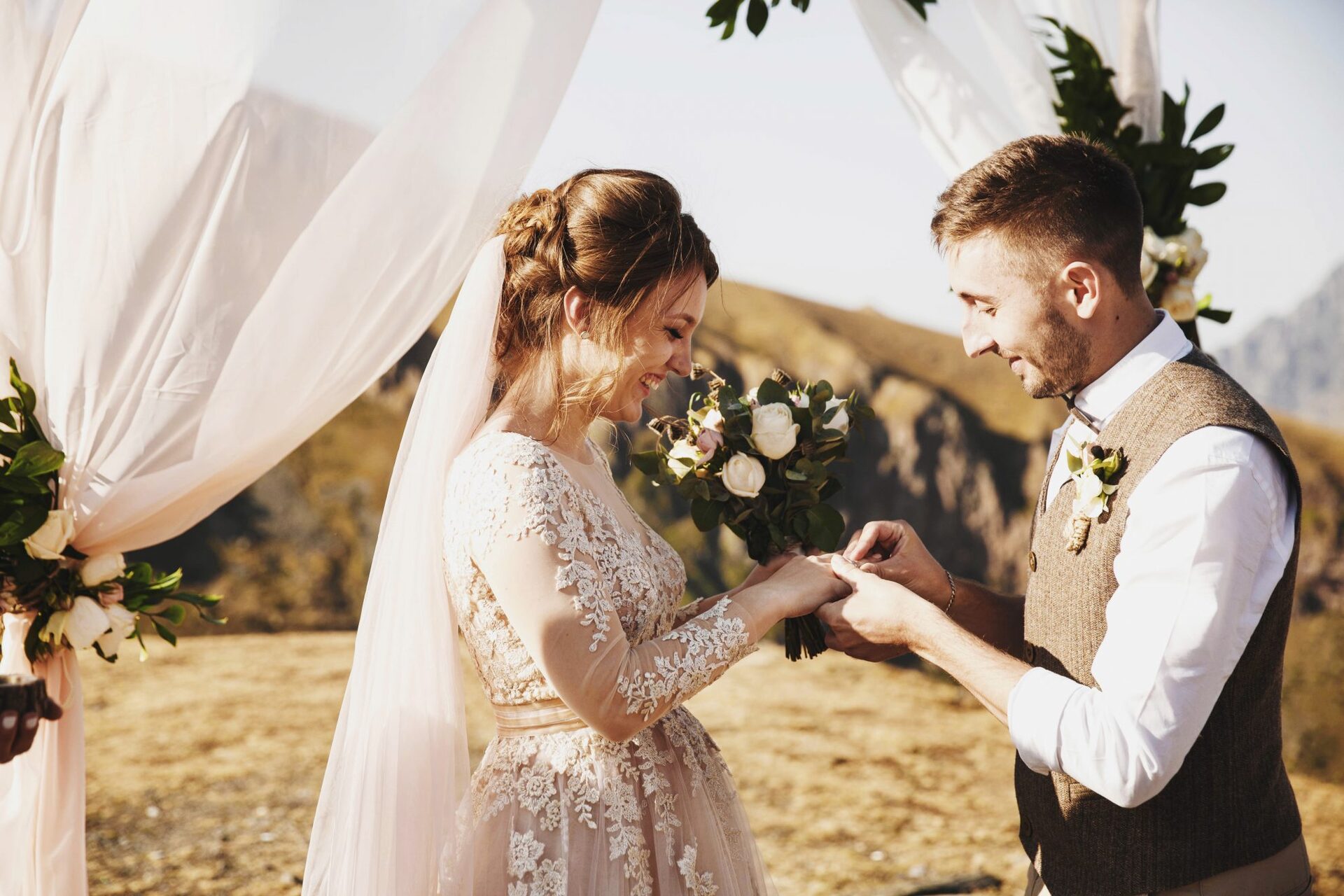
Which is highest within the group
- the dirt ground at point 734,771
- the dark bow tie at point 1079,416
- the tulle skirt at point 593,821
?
the dark bow tie at point 1079,416

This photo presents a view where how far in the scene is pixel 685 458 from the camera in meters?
2.43

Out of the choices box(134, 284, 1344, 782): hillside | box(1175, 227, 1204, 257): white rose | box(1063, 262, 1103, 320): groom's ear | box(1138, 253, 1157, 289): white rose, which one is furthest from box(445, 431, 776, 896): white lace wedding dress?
box(134, 284, 1344, 782): hillside

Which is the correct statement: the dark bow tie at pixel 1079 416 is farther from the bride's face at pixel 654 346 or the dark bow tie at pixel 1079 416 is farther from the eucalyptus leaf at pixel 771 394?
the bride's face at pixel 654 346

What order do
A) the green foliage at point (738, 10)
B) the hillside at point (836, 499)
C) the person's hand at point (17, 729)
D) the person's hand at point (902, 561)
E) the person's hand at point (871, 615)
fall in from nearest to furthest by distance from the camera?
the person's hand at point (17, 729) < the person's hand at point (871, 615) < the person's hand at point (902, 561) < the green foliage at point (738, 10) < the hillside at point (836, 499)

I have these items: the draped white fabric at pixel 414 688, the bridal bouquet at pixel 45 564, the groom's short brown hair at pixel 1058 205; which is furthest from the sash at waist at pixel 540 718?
the groom's short brown hair at pixel 1058 205

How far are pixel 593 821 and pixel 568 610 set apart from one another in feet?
1.55

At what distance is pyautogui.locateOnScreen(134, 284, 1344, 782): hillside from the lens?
7750 mm

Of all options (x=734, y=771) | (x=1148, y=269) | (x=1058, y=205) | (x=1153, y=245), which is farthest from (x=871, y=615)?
(x=734, y=771)

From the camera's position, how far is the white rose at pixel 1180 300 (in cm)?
320

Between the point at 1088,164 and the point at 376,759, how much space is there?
1790 mm

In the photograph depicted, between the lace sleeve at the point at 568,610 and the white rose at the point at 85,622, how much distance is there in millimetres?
741

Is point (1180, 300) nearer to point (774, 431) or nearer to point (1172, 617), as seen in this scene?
point (774, 431)

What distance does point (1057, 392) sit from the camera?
2123 mm

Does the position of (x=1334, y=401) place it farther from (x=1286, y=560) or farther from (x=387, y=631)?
(x=387, y=631)
